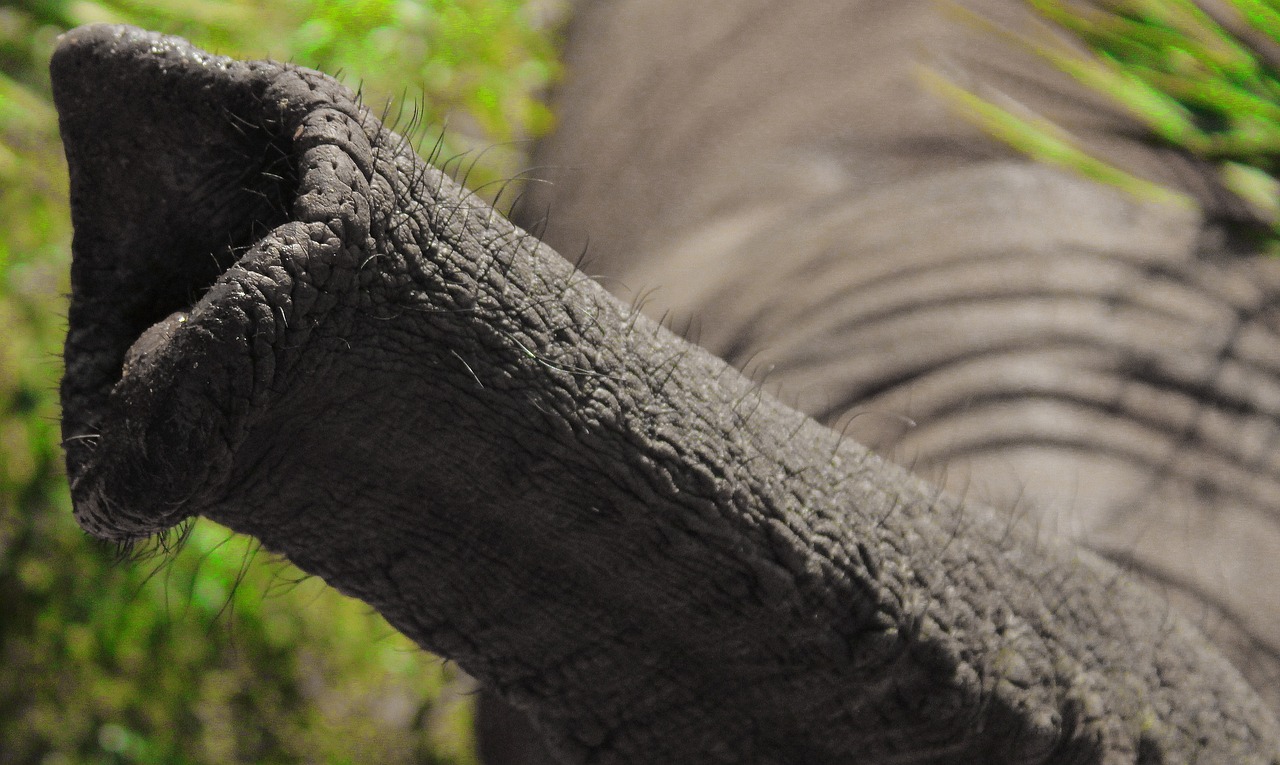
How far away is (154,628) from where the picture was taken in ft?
8.59

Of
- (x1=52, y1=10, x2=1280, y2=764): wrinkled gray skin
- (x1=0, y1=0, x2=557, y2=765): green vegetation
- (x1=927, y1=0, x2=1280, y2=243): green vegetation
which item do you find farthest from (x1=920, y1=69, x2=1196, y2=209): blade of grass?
(x1=0, y1=0, x2=557, y2=765): green vegetation

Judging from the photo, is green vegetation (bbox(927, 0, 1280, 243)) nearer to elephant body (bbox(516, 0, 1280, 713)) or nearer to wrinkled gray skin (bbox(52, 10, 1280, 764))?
elephant body (bbox(516, 0, 1280, 713))

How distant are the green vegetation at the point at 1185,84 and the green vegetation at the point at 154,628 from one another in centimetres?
143

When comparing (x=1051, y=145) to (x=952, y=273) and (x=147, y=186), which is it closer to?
(x=952, y=273)

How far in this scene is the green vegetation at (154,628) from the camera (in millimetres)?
2602

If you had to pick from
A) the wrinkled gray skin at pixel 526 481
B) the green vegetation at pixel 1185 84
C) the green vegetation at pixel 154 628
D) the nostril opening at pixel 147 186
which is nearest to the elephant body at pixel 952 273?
the green vegetation at pixel 1185 84

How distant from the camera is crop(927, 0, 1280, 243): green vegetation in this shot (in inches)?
71.0

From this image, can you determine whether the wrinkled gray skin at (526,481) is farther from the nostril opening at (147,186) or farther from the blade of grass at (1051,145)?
the blade of grass at (1051,145)

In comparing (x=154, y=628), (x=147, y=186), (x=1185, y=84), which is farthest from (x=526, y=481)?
(x=154, y=628)

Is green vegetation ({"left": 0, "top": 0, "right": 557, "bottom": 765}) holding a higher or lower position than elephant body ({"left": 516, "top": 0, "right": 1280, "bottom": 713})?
lower

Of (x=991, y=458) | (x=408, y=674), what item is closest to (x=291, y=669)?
(x=408, y=674)

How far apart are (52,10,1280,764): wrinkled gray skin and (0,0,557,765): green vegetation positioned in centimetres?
153

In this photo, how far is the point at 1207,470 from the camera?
1.63m

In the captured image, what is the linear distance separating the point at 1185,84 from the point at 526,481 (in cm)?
145
